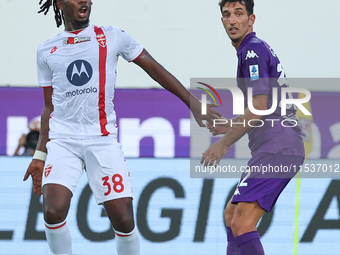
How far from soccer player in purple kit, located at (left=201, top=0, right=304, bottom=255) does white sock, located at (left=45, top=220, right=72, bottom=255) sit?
94 centimetres

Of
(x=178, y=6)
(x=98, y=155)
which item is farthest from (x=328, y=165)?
(x=178, y=6)

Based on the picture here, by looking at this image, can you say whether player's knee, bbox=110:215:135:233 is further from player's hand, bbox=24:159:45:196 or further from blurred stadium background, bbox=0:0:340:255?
blurred stadium background, bbox=0:0:340:255

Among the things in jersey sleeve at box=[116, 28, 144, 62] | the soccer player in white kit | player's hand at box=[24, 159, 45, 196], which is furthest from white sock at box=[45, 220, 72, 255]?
jersey sleeve at box=[116, 28, 144, 62]

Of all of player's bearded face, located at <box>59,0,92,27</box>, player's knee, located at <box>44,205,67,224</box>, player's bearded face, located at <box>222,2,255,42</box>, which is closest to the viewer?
player's knee, located at <box>44,205,67,224</box>

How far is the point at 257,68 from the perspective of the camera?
4684 millimetres

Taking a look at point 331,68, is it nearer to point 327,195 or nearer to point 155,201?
point 327,195

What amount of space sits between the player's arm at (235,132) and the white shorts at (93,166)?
0.52 m

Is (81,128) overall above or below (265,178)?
above

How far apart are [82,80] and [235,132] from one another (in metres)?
0.98

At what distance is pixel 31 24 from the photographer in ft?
28.8

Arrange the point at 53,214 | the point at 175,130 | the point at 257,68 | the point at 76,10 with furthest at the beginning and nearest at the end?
1. the point at 175,130
2. the point at 76,10
3. the point at 257,68
4. the point at 53,214

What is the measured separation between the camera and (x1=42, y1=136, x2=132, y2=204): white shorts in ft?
15.3

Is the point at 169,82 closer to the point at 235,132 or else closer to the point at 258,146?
the point at 235,132

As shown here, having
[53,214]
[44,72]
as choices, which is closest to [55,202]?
[53,214]
